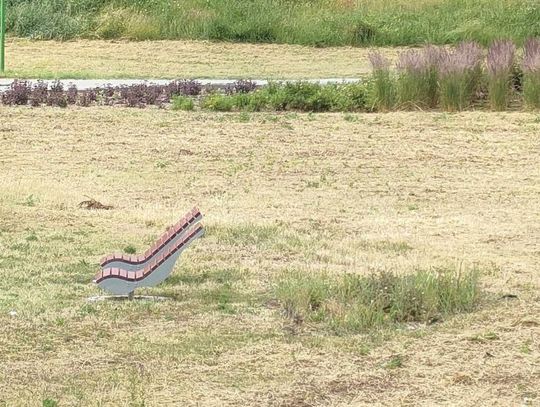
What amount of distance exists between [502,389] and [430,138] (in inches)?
363

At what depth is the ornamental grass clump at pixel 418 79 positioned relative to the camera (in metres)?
17.9

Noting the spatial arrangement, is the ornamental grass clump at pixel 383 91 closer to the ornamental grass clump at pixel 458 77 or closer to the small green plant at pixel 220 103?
the ornamental grass clump at pixel 458 77

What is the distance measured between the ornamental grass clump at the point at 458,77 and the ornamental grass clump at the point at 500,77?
21cm

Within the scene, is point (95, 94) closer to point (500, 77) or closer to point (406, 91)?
point (406, 91)

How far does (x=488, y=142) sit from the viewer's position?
15859 millimetres

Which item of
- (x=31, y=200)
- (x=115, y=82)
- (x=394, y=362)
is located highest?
(x=394, y=362)

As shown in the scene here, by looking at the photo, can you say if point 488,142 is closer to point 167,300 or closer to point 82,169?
point 82,169

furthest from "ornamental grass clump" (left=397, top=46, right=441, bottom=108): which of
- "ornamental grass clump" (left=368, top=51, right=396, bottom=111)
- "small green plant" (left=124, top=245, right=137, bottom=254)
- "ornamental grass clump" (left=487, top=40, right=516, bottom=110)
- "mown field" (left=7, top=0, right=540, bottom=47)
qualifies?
"mown field" (left=7, top=0, right=540, bottom=47)

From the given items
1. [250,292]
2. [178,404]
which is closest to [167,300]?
[250,292]

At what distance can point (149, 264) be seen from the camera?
886 centimetres

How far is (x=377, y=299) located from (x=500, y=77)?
1006 cm

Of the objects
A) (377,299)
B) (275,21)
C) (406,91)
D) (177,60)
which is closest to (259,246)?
(377,299)

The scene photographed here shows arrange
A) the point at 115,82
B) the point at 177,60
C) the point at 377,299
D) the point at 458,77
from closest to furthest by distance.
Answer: the point at 377,299 < the point at 458,77 < the point at 115,82 < the point at 177,60

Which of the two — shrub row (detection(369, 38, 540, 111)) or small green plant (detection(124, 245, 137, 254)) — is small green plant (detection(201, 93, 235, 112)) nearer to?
shrub row (detection(369, 38, 540, 111))
